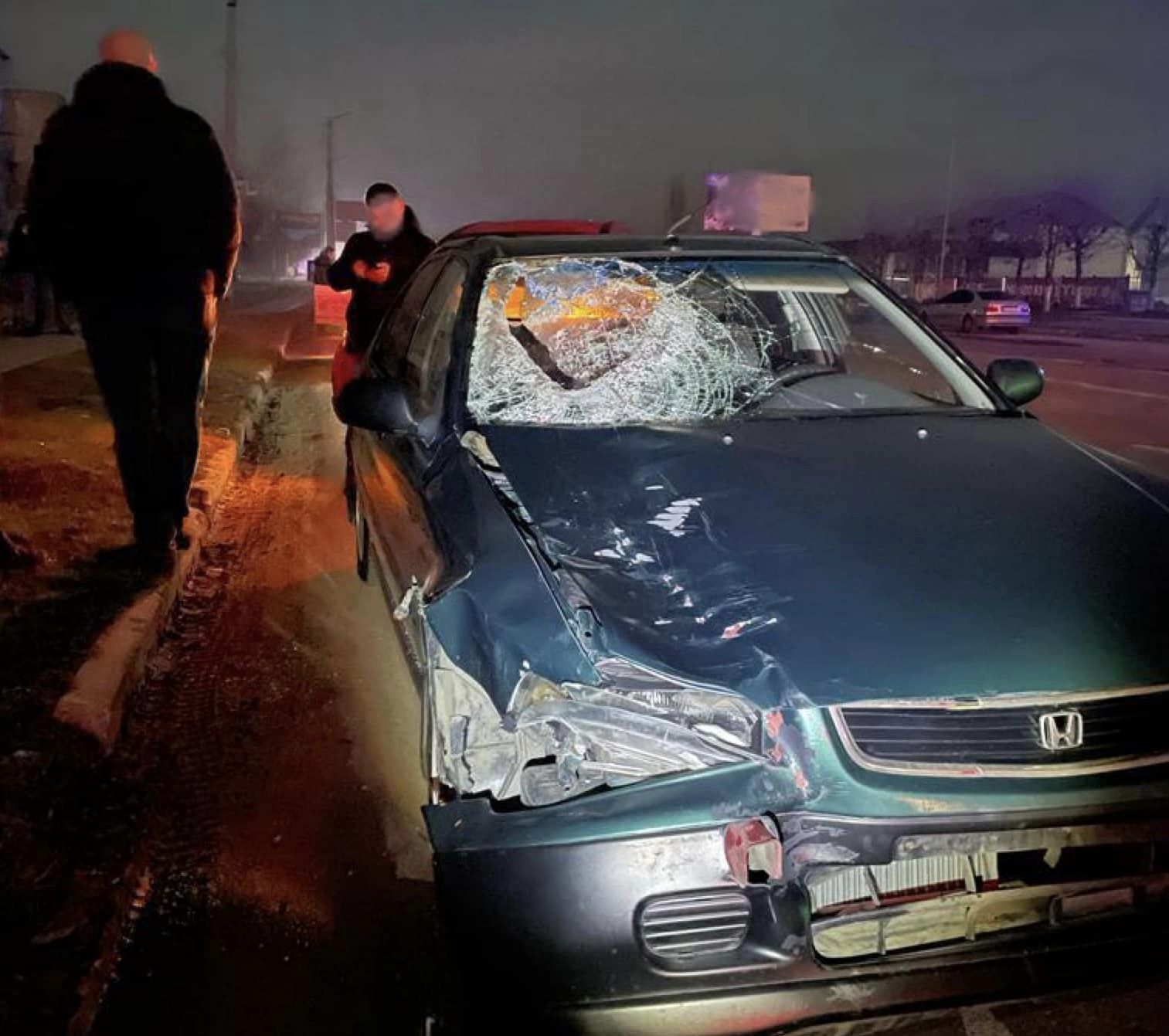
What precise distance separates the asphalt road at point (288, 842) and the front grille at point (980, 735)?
453 millimetres

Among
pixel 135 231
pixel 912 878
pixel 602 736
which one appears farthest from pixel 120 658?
pixel 912 878

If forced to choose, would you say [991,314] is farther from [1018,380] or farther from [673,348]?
[673,348]

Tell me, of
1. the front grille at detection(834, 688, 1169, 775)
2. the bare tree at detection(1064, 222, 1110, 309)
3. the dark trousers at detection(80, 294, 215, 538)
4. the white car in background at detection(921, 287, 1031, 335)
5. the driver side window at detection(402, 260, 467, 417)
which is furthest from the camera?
the bare tree at detection(1064, 222, 1110, 309)

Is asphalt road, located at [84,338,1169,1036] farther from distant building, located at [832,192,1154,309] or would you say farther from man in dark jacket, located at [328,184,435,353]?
distant building, located at [832,192,1154,309]

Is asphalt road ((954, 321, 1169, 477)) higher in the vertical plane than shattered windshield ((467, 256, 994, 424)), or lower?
lower

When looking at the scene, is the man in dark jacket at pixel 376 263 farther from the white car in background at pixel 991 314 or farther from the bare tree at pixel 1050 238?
the bare tree at pixel 1050 238

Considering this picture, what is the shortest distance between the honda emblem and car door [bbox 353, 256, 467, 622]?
55.5 inches

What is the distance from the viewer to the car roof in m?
4.09

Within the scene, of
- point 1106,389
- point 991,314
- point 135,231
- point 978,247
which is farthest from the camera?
point 978,247

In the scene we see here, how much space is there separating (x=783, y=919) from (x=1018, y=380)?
8.62ft

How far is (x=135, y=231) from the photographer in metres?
4.99

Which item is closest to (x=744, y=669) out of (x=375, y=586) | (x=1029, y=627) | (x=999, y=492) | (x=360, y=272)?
(x=1029, y=627)

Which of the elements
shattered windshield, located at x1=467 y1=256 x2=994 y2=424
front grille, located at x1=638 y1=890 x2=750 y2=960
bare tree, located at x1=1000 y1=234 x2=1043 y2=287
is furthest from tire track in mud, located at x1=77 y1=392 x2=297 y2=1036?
bare tree, located at x1=1000 y1=234 x2=1043 y2=287

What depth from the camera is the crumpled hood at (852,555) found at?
223cm
